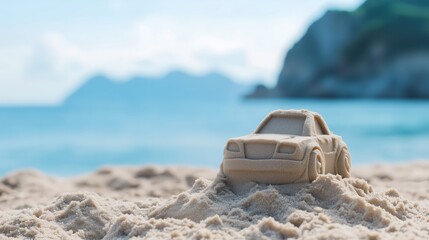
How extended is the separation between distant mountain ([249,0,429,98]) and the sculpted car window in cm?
6416

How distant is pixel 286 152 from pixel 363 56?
67781 millimetres

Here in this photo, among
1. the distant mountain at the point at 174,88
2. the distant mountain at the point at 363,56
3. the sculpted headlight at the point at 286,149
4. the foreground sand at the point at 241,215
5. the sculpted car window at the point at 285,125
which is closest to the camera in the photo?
the foreground sand at the point at 241,215

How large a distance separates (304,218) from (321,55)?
7144cm

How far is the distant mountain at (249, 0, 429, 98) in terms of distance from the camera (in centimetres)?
6875

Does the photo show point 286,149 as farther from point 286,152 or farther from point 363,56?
point 363,56

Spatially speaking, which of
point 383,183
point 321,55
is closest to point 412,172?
point 383,183

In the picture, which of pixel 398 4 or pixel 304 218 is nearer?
pixel 304 218

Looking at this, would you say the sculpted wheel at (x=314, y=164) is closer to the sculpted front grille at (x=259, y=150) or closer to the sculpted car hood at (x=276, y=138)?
the sculpted car hood at (x=276, y=138)

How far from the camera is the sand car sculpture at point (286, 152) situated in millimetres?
5172

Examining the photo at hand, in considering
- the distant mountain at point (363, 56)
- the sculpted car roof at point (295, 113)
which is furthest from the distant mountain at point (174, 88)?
the sculpted car roof at point (295, 113)

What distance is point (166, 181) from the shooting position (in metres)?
9.89

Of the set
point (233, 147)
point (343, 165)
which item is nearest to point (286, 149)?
point (233, 147)

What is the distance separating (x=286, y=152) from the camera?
5188 millimetres

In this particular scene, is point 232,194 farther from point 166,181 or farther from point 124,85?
point 124,85
